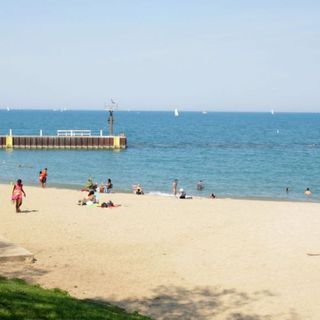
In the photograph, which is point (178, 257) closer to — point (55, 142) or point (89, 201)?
point (89, 201)

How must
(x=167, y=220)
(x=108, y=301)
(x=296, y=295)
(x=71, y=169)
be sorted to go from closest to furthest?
(x=108, y=301) < (x=296, y=295) < (x=167, y=220) < (x=71, y=169)

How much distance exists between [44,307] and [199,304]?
4.38 m

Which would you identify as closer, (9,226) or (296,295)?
(296,295)

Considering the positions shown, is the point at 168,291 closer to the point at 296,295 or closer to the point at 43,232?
the point at 296,295

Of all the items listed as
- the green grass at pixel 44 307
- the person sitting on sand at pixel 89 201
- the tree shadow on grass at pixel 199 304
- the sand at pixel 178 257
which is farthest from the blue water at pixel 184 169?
the green grass at pixel 44 307

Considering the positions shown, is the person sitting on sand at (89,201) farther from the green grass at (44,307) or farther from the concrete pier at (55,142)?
the concrete pier at (55,142)

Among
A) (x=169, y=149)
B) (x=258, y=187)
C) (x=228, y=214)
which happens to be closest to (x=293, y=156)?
(x=169, y=149)

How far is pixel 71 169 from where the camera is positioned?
5281 centimetres

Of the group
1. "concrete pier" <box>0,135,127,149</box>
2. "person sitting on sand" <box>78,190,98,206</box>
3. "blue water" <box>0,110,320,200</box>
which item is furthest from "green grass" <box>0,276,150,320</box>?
"concrete pier" <box>0,135,127,149</box>

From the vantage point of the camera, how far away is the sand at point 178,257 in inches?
500

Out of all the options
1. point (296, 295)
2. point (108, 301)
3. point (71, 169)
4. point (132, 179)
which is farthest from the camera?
point (71, 169)

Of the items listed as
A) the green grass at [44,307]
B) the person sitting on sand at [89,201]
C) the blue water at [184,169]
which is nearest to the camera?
the green grass at [44,307]

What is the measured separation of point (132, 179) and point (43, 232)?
2815 cm

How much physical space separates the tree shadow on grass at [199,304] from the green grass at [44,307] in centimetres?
95
